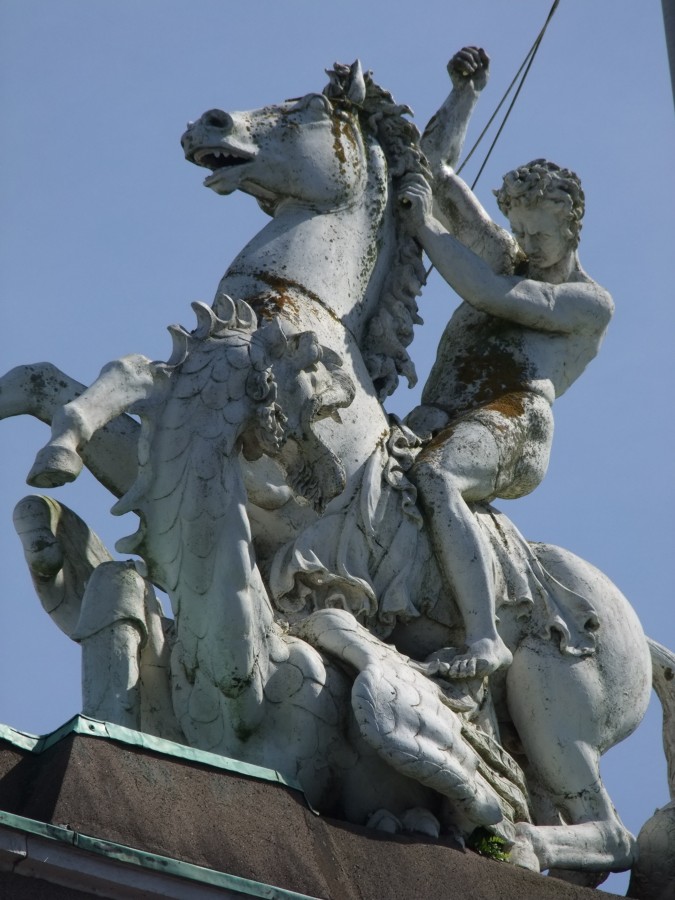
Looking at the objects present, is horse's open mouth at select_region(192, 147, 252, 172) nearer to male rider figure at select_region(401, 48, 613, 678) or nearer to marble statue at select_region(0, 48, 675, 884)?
marble statue at select_region(0, 48, 675, 884)

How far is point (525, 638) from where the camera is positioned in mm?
11094

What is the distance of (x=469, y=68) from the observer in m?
12.8

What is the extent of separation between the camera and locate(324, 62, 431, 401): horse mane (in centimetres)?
1165

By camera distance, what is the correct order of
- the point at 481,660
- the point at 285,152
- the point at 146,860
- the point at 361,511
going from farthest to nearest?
the point at 285,152 < the point at 361,511 < the point at 481,660 < the point at 146,860

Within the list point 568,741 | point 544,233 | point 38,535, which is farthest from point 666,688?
point 38,535

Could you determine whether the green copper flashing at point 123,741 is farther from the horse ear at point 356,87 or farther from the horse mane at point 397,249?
the horse ear at point 356,87

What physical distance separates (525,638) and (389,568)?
77 cm

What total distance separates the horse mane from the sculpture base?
275cm

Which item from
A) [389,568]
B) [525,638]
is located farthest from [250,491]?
[525,638]

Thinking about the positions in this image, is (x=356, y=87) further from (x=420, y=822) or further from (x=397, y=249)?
(x=420, y=822)

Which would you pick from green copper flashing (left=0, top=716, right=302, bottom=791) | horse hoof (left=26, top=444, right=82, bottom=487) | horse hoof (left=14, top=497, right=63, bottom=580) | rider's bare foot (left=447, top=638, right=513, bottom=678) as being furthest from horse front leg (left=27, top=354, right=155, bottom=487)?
rider's bare foot (left=447, top=638, right=513, bottom=678)

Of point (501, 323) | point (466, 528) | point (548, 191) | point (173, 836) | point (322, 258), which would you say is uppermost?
point (548, 191)

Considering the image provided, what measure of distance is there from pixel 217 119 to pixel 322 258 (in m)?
0.84

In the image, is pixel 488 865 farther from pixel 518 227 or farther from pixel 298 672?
pixel 518 227
